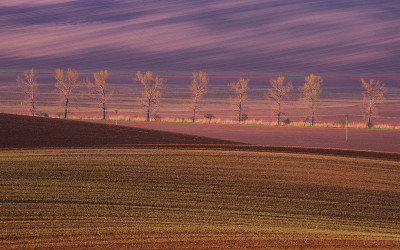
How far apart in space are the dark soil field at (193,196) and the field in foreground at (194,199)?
16 millimetres

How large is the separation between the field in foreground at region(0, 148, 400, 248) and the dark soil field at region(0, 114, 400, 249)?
0.6 inches

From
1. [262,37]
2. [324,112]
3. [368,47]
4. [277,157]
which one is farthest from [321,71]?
[277,157]

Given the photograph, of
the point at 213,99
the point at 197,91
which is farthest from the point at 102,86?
the point at 213,99

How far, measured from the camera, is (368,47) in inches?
6988

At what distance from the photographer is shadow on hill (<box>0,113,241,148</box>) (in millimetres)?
12867

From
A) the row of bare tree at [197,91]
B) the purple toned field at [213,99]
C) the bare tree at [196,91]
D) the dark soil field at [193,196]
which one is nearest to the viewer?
the dark soil field at [193,196]

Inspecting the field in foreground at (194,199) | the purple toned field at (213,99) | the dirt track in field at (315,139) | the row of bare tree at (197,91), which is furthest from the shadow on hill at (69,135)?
the purple toned field at (213,99)

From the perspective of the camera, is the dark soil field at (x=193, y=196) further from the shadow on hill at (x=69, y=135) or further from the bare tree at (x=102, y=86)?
the bare tree at (x=102, y=86)

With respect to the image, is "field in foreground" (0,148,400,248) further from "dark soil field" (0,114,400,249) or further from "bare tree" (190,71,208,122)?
"bare tree" (190,71,208,122)

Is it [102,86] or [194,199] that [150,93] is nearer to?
[102,86]

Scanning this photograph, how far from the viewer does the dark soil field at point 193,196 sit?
5602 mm

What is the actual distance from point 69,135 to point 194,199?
7.44 metres

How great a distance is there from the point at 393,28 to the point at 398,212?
191539mm

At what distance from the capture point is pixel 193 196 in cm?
768
